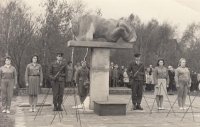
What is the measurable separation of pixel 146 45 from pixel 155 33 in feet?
7.08

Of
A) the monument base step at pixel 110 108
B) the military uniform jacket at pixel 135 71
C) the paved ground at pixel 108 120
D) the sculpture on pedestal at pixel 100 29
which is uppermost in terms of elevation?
the sculpture on pedestal at pixel 100 29

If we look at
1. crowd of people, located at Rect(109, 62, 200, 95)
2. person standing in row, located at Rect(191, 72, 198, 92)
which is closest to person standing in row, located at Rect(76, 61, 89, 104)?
crowd of people, located at Rect(109, 62, 200, 95)

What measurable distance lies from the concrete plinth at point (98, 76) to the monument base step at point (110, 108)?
28.8 inches

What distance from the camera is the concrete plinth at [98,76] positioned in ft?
35.6

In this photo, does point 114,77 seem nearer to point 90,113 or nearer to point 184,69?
point 184,69

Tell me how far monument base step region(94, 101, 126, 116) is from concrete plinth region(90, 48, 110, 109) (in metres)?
0.73

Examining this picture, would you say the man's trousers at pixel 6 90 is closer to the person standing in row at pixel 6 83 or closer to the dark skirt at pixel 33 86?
the person standing in row at pixel 6 83

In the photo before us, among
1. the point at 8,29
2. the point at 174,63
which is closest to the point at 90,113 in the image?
the point at 8,29

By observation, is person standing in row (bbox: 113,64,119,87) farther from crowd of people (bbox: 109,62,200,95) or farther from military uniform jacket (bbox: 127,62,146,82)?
military uniform jacket (bbox: 127,62,146,82)

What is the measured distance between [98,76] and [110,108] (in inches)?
55.3

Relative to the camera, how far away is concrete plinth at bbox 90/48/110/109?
427 inches

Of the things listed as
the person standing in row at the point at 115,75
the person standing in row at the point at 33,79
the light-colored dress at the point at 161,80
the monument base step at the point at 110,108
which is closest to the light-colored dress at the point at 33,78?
the person standing in row at the point at 33,79

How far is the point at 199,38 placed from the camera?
39812mm

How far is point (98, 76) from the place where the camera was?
10.9 m
